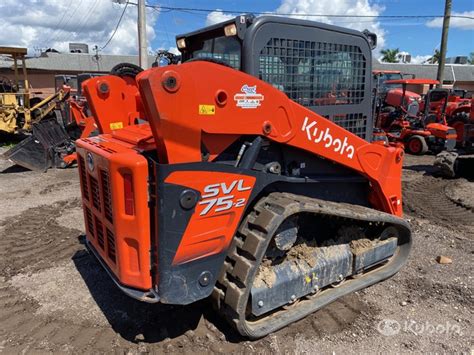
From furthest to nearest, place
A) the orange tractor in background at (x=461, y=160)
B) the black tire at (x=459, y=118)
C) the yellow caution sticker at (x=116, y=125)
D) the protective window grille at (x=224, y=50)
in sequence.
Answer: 1. the black tire at (x=459, y=118)
2. the orange tractor in background at (x=461, y=160)
3. the yellow caution sticker at (x=116, y=125)
4. the protective window grille at (x=224, y=50)

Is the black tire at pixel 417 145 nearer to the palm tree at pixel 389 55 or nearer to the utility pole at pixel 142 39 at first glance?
the utility pole at pixel 142 39

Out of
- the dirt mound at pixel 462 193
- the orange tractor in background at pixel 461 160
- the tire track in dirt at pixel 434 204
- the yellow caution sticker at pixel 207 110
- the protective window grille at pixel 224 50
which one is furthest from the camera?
the orange tractor in background at pixel 461 160

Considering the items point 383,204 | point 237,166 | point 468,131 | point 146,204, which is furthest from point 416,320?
point 468,131

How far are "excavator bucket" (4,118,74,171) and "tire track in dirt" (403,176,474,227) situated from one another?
773cm

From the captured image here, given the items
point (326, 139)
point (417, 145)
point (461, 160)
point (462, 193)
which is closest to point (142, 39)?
point (417, 145)

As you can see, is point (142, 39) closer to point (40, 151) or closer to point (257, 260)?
point (40, 151)

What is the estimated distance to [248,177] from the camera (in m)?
2.77

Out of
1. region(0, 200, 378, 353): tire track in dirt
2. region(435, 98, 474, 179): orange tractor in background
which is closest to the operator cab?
region(0, 200, 378, 353): tire track in dirt

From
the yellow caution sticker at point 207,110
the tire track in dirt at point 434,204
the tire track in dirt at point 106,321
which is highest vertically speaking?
the yellow caution sticker at point 207,110

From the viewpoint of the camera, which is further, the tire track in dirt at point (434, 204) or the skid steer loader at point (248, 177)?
the tire track in dirt at point (434, 204)

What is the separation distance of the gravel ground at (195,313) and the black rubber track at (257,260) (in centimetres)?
12

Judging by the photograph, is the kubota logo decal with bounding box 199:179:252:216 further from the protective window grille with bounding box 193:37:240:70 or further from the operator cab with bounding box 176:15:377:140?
the protective window grille with bounding box 193:37:240:70

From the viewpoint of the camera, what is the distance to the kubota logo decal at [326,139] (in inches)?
118

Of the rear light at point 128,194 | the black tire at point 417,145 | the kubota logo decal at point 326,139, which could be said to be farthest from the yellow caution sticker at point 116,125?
the black tire at point 417,145
